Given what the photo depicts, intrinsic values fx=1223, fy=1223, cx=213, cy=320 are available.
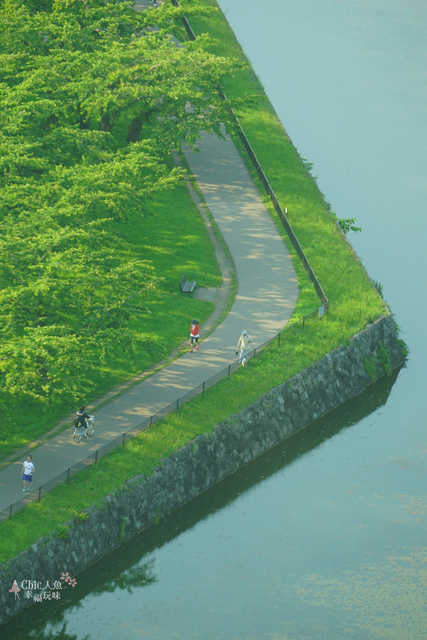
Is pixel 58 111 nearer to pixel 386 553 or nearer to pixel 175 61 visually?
pixel 175 61

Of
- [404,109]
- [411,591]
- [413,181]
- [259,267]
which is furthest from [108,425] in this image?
[404,109]

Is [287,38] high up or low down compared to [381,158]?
up

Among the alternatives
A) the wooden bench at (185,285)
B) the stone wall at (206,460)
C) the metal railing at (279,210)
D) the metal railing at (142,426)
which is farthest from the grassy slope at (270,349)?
the wooden bench at (185,285)

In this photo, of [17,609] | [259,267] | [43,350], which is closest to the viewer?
[17,609]

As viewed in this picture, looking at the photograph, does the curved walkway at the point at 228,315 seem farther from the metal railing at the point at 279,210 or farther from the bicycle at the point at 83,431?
the metal railing at the point at 279,210

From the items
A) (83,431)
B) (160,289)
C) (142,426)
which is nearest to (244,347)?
(142,426)

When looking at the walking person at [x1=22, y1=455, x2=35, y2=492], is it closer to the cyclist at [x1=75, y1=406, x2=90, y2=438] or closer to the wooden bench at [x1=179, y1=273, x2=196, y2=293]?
the cyclist at [x1=75, y1=406, x2=90, y2=438]
